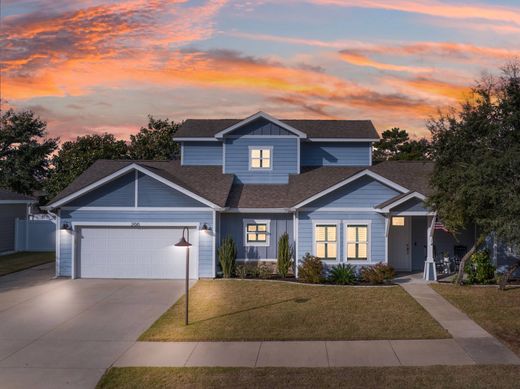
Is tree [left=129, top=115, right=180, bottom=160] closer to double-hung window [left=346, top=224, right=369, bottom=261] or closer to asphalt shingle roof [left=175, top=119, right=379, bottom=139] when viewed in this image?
asphalt shingle roof [left=175, top=119, right=379, bottom=139]

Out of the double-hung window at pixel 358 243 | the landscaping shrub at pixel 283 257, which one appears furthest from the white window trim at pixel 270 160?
the double-hung window at pixel 358 243

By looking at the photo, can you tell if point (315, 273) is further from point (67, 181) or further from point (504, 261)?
point (67, 181)

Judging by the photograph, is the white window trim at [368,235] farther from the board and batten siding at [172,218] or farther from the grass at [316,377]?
the grass at [316,377]

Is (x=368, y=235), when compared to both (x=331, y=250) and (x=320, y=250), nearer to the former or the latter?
(x=331, y=250)

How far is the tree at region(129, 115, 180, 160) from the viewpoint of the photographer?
157 ft

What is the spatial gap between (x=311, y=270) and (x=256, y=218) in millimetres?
3896

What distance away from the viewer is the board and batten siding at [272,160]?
24.5 metres

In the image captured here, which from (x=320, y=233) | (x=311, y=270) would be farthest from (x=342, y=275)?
(x=320, y=233)

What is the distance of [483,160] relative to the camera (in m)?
14.2

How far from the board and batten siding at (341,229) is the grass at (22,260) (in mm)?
13103

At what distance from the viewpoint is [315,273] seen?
1945 cm

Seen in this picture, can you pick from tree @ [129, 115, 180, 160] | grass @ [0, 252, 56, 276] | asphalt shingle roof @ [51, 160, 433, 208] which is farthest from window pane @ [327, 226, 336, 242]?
tree @ [129, 115, 180, 160]

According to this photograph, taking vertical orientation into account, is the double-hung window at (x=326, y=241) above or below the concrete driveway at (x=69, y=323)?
above

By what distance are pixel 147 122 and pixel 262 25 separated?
33.8 metres
